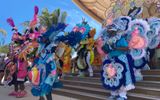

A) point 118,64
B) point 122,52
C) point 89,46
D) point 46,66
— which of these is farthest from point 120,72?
point 89,46

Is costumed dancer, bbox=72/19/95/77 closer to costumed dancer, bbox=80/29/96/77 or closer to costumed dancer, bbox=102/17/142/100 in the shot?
costumed dancer, bbox=80/29/96/77

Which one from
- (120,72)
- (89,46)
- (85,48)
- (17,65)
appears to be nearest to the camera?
(120,72)

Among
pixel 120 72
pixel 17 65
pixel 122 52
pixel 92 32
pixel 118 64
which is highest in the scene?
pixel 92 32

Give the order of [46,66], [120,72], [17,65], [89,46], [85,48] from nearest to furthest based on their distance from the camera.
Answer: [120,72]
[46,66]
[17,65]
[89,46]
[85,48]

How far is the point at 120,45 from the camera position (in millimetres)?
8477

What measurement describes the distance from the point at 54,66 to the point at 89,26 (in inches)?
144

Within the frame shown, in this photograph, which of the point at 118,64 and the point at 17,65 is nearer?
the point at 118,64

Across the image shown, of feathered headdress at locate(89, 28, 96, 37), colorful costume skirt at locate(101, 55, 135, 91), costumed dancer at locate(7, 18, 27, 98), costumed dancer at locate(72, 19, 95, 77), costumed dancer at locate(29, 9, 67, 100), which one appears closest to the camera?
colorful costume skirt at locate(101, 55, 135, 91)

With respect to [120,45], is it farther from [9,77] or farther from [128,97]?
[9,77]

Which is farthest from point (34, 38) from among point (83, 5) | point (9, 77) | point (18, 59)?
point (83, 5)

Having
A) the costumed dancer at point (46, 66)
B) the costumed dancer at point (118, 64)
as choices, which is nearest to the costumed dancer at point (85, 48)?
the costumed dancer at point (46, 66)

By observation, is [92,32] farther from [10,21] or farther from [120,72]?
[120,72]

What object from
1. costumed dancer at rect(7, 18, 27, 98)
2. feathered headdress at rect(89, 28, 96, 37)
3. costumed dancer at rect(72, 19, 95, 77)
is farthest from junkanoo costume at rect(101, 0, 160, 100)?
costumed dancer at rect(7, 18, 27, 98)

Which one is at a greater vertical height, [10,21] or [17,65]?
[10,21]
